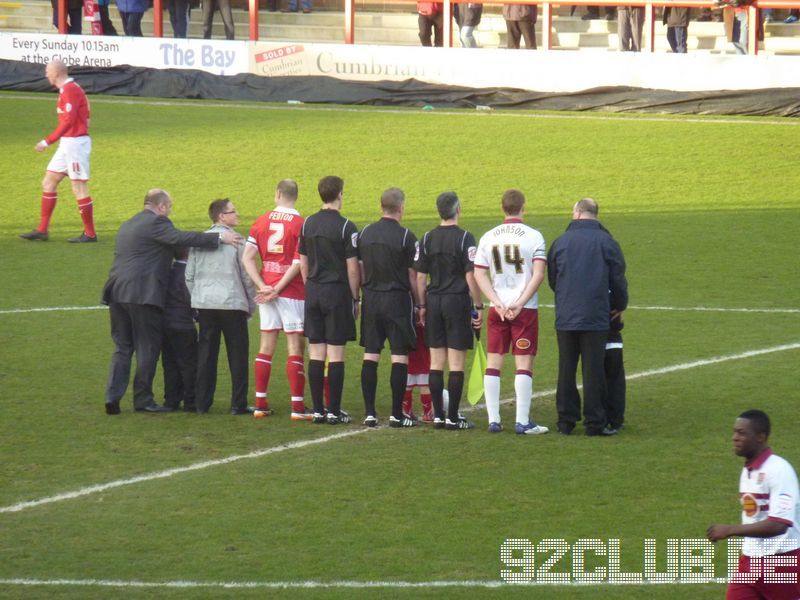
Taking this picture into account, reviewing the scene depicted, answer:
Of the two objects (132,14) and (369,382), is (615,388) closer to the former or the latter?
(369,382)

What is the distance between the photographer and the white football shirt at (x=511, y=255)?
1082 cm

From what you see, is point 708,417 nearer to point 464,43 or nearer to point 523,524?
point 523,524

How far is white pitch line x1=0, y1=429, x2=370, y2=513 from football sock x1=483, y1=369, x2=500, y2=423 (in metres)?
1.05

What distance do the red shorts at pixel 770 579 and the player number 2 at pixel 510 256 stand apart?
14.6 ft

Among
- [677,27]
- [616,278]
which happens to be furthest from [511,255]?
[677,27]

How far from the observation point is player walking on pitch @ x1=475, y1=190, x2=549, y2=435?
35.5ft

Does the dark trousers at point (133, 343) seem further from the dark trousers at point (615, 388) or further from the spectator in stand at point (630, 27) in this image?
the spectator in stand at point (630, 27)

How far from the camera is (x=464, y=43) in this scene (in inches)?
1156

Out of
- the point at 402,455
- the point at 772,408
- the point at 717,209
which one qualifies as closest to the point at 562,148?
the point at 717,209

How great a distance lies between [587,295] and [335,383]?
221 cm

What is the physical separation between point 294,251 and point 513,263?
1.91m

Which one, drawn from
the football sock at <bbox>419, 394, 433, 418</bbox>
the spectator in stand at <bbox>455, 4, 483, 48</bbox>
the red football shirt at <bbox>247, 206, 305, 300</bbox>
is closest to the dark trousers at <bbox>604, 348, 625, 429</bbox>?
the football sock at <bbox>419, 394, 433, 418</bbox>

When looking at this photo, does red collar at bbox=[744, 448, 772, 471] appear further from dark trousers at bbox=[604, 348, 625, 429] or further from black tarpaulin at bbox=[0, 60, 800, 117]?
black tarpaulin at bbox=[0, 60, 800, 117]

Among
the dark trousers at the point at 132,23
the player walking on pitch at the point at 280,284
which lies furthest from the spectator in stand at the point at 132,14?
the player walking on pitch at the point at 280,284
